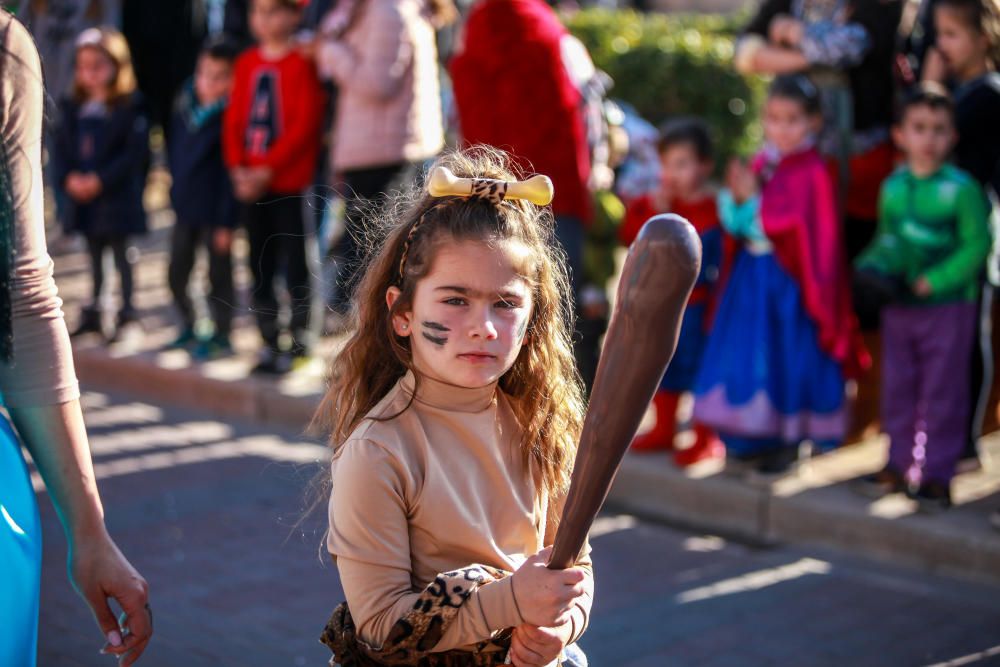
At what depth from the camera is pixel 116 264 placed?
28.4ft

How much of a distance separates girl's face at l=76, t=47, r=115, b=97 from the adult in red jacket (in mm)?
3343

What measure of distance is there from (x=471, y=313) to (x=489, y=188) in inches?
8.8

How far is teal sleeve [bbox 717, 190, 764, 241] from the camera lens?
5676 millimetres

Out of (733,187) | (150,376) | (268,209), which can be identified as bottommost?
(150,376)

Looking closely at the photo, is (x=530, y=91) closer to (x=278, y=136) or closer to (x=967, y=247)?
(x=967, y=247)

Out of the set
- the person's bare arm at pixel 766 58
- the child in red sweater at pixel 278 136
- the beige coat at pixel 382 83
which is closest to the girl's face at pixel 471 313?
the person's bare arm at pixel 766 58

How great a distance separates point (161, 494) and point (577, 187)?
2273mm

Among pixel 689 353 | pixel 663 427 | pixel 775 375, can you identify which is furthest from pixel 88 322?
pixel 775 375

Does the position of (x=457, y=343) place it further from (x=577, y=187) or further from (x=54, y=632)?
(x=577, y=187)

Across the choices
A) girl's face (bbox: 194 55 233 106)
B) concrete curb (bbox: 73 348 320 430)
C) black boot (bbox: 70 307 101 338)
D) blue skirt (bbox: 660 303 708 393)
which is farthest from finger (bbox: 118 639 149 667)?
black boot (bbox: 70 307 101 338)

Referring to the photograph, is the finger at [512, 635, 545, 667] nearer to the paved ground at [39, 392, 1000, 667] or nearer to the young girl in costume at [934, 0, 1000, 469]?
the paved ground at [39, 392, 1000, 667]

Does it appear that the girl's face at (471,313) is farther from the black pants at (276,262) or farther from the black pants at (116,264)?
the black pants at (116,264)

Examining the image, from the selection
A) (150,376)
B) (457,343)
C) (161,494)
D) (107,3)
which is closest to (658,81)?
(107,3)

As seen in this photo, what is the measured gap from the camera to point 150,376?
8039 millimetres
